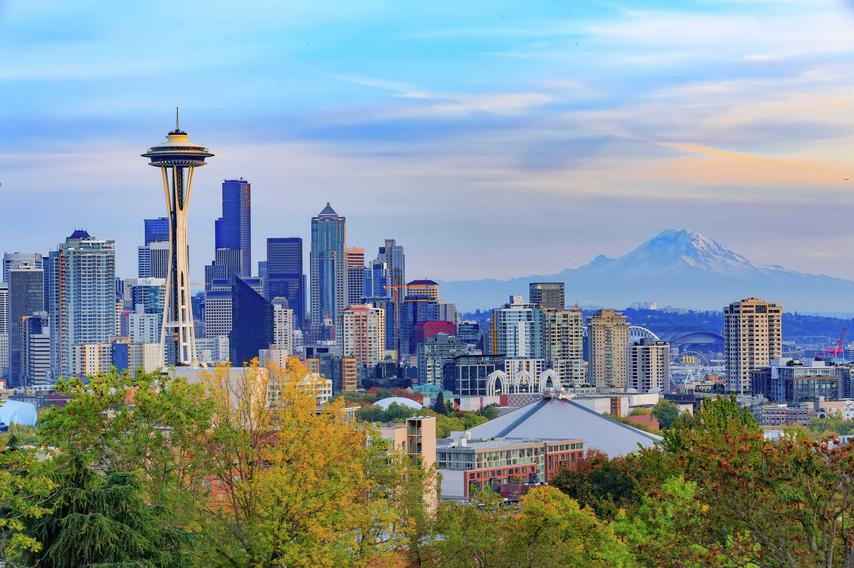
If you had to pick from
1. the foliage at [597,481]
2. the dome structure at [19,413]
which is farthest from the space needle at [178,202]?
the foliage at [597,481]

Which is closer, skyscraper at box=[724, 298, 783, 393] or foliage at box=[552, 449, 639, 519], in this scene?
foliage at box=[552, 449, 639, 519]

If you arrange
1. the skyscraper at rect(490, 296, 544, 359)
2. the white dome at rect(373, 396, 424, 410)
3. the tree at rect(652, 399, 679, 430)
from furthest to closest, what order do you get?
the skyscraper at rect(490, 296, 544, 359) < the tree at rect(652, 399, 679, 430) < the white dome at rect(373, 396, 424, 410)

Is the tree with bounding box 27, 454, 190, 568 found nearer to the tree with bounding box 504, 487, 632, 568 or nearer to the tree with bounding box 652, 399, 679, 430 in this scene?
the tree with bounding box 504, 487, 632, 568

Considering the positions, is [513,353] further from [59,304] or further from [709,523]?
[709,523]

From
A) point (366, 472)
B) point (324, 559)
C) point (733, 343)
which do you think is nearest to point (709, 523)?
point (324, 559)

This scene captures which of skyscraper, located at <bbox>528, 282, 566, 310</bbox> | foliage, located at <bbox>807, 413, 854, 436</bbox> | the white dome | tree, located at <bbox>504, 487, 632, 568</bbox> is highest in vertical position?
skyscraper, located at <bbox>528, 282, 566, 310</bbox>

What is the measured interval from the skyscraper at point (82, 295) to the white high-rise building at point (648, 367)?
60.3 metres

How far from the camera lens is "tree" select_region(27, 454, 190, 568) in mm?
17609

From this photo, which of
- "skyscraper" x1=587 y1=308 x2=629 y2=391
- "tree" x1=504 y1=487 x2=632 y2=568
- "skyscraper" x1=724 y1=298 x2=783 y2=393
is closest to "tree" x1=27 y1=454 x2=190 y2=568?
"tree" x1=504 y1=487 x2=632 y2=568

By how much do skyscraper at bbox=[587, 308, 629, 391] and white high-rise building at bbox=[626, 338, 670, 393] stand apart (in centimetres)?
144

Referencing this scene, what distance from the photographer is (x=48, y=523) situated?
17.7 metres

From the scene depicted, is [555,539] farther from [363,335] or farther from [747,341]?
[363,335]

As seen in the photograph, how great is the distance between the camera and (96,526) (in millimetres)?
17609

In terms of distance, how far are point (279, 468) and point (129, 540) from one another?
431 centimetres
